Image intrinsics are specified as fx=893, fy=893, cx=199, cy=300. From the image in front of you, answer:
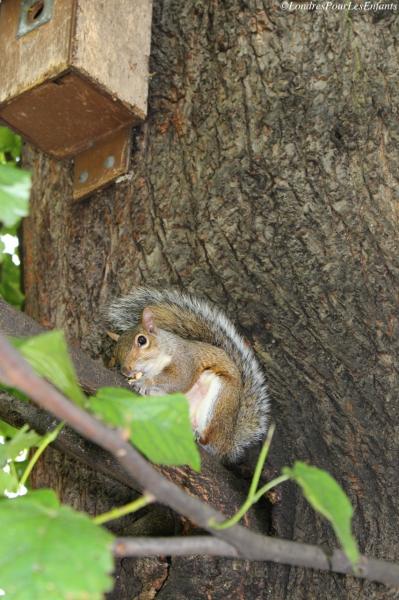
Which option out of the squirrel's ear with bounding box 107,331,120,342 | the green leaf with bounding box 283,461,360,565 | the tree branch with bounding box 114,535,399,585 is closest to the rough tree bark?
the squirrel's ear with bounding box 107,331,120,342

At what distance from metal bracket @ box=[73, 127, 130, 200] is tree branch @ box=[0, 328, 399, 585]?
49.6 inches

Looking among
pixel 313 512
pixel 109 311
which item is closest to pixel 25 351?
pixel 313 512

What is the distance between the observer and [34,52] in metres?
1.93

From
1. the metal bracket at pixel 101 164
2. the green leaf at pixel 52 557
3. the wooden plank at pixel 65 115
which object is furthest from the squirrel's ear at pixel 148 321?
the green leaf at pixel 52 557

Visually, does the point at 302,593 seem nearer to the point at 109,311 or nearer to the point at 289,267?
the point at 289,267

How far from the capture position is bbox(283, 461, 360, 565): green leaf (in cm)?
72

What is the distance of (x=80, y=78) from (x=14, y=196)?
1176mm

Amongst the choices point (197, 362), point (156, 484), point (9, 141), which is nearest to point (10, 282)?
point (9, 141)

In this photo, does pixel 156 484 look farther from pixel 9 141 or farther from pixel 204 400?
pixel 9 141

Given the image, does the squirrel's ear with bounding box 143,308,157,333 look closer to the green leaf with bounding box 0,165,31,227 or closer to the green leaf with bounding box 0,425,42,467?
the green leaf with bounding box 0,425,42,467

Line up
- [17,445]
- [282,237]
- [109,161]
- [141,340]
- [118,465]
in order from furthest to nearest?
1. [141,340]
2. [109,161]
3. [282,237]
4. [118,465]
5. [17,445]

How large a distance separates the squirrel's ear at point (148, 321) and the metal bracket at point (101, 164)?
0.96 feet

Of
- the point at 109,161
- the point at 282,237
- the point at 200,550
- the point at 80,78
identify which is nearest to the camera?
the point at 200,550

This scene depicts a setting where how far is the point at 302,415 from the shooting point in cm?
161
